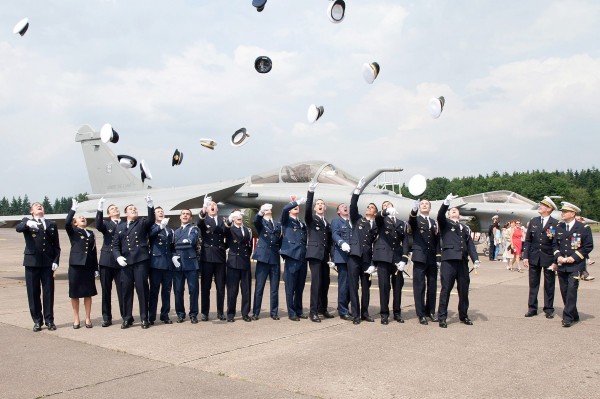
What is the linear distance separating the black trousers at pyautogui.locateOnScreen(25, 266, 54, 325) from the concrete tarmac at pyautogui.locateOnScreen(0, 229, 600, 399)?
253mm

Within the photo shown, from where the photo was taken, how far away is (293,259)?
306 inches

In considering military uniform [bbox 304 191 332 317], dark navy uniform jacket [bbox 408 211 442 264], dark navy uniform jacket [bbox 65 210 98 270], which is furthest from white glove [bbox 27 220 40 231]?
dark navy uniform jacket [bbox 408 211 442 264]

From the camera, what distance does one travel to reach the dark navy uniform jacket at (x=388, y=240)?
287 inches

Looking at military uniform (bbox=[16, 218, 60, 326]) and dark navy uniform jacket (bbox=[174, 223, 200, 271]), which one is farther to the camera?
dark navy uniform jacket (bbox=[174, 223, 200, 271])

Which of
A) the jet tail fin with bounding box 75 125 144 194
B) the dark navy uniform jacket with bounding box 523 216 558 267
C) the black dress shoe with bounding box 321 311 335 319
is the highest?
the jet tail fin with bounding box 75 125 144 194

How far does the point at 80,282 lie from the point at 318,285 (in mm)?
3184

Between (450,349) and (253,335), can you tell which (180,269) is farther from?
(450,349)

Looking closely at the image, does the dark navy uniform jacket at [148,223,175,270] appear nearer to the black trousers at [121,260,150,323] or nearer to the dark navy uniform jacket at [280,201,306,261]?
the black trousers at [121,260,150,323]

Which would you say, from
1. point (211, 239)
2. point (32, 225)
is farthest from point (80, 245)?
point (211, 239)

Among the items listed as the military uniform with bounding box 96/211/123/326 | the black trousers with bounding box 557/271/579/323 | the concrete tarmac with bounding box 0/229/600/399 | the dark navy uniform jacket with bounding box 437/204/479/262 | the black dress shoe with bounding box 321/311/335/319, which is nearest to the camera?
the concrete tarmac with bounding box 0/229/600/399

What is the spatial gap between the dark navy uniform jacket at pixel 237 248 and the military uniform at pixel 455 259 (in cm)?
273

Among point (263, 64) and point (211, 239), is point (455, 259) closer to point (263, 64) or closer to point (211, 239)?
point (211, 239)

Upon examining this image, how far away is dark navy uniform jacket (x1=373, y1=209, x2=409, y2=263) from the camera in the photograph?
23.9 ft

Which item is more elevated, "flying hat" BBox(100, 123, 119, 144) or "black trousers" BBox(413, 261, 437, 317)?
"flying hat" BBox(100, 123, 119, 144)
